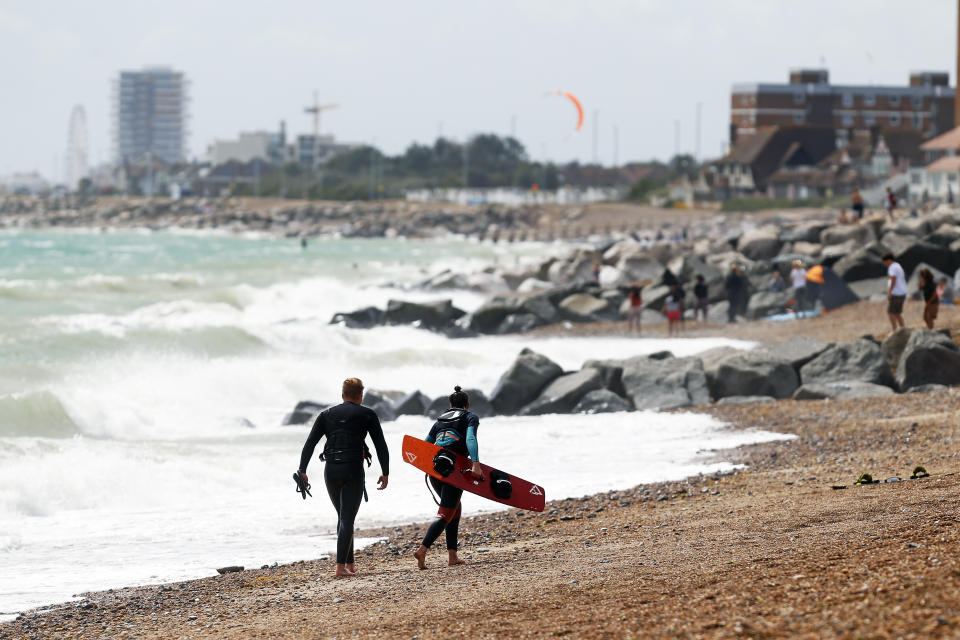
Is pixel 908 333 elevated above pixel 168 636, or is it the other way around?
pixel 908 333

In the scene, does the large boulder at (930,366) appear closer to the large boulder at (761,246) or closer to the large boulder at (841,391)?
the large boulder at (841,391)

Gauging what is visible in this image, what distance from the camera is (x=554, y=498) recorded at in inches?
484

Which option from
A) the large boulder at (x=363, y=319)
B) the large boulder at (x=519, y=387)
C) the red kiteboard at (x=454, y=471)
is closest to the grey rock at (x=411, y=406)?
the large boulder at (x=519, y=387)

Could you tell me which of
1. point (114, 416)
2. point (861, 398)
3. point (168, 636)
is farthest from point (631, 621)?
point (114, 416)

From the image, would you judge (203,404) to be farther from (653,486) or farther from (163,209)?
(163,209)

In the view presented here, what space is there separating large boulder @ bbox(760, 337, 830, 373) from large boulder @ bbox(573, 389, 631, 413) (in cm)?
275

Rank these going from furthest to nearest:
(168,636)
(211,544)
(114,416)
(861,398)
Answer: (114,416) < (861,398) < (211,544) < (168,636)

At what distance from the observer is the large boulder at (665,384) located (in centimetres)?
1836

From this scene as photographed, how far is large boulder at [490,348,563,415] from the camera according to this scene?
61.5 feet

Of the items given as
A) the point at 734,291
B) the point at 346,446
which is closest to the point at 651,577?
the point at 346,446

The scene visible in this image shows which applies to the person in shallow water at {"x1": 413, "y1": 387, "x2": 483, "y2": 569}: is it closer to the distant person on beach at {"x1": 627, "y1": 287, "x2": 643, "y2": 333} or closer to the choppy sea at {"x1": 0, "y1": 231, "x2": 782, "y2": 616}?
the choppy sea at {"x1": 0, "y1": 231, "x2": 782, "y2": 616}

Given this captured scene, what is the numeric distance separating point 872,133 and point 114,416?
335ft

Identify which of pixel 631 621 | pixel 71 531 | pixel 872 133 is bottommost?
pixel 71 531

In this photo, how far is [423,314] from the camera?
3288 centimetres
